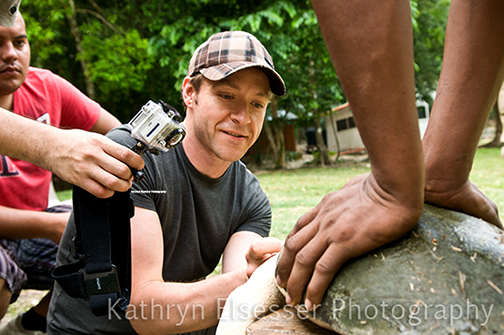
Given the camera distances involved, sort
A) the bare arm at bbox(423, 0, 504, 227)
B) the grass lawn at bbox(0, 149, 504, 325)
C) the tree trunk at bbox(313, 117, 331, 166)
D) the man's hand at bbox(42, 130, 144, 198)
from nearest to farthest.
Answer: the bare arm at bbox(423, 0, 504, 227) → the man's hand at bbox(42, 130, 144, 198) → the grass lawn at bbox(0, 149, 504, 325) → the tree trunk at bbox(313, 117, 331, 166)

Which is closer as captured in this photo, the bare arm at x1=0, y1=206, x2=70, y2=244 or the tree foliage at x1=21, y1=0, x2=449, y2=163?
the bare arm at x1=0, y1=206, x2=70, y2=244

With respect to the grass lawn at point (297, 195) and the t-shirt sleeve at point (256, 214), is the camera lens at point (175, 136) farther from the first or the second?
the grass lawn at point (297, 195)

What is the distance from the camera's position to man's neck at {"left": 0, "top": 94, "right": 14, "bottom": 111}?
266 cm

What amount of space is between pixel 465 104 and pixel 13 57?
2607 millimetres

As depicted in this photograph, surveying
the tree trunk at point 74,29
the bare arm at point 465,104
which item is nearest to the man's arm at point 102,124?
the bare arm at point 465,104

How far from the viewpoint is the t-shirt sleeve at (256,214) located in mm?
2387

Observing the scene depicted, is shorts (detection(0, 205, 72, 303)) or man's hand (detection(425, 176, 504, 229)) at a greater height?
man's hand (detection(425, 176, 504, 229))

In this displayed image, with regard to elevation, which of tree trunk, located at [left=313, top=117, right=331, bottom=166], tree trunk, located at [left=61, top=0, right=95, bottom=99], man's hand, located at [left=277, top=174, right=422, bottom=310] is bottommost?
tree trunk, located at [left=313, top=117, right=331, bottom=166]

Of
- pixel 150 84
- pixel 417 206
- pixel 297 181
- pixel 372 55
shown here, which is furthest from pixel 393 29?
pixel 150 84

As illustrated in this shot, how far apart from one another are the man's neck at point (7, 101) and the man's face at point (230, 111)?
5.00 feet

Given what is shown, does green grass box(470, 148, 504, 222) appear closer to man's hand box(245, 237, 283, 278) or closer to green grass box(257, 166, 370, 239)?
green grass box(257, 166, 370, 239)

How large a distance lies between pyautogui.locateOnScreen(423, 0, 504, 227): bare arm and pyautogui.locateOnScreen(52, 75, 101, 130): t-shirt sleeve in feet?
8.87

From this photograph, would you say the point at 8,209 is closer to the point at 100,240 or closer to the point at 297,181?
the point at 100,240

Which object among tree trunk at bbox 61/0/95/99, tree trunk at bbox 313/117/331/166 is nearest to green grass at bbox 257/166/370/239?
tree trunk at bbox 313/117/331/166
